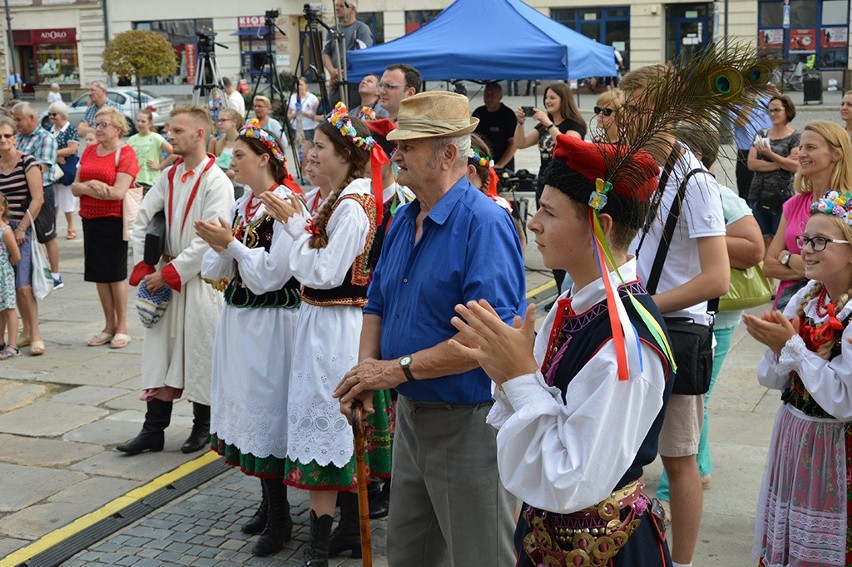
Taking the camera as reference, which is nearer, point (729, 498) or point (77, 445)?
point (729, 498)

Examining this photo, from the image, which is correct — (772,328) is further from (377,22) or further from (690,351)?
(377,22)

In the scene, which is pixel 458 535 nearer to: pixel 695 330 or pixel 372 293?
pixel 372 293

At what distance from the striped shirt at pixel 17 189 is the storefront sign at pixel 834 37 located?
35.4 metres

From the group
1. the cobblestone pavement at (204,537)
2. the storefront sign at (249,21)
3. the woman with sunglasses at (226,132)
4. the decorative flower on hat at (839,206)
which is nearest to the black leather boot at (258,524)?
the cobblestone pavement at (204,537)

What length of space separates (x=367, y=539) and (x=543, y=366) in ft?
3.96

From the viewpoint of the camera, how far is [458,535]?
359cm

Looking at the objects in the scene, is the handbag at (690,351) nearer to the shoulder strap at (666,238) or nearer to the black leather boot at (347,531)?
the shoulder strap at (666,238)

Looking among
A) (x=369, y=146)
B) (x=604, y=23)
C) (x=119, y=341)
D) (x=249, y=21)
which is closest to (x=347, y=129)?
(x=369, y=146)

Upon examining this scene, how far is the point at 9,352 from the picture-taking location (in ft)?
29.6

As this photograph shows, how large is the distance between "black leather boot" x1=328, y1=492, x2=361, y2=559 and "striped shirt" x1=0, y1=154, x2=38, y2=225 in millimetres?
5358

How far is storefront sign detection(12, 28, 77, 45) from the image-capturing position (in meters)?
48.7

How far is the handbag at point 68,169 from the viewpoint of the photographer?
14.3 m

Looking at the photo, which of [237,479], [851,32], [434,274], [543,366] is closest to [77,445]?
[237,479]

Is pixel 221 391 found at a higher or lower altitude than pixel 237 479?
higher
